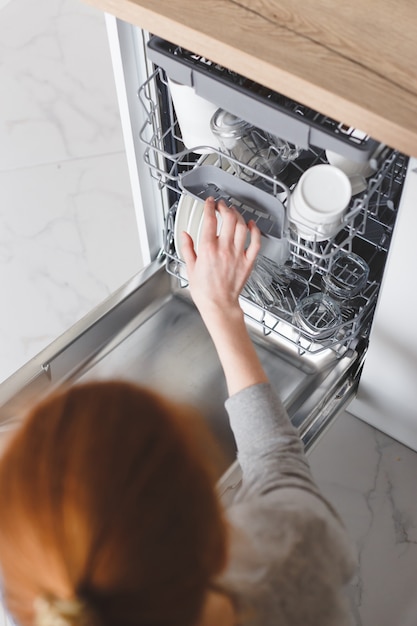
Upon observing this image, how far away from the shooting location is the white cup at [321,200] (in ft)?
3.18

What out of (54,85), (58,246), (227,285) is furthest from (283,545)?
(54,85)

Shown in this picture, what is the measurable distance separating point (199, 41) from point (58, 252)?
972mm

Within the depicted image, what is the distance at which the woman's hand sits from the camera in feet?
3.56

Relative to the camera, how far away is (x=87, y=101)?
199cm

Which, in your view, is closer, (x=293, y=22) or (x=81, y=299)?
(x=293, y=22)

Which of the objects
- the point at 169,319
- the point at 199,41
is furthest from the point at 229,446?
the point at 199,41

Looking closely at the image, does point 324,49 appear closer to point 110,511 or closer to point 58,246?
point 110,511

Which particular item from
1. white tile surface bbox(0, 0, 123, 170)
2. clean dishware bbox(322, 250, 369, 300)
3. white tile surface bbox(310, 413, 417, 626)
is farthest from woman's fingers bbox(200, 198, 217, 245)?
white tile surface bbox(0, 0, 123, 170)

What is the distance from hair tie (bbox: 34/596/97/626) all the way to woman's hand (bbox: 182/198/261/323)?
53 centimetres

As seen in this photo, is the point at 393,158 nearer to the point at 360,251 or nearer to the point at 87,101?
the point at 360,251

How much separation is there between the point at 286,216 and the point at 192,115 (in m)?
0.20

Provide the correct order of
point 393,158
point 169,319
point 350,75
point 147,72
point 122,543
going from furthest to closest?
1. point 169,319
2. point 147,72
3. point 393,158
4. point 350,75
5. point 122,543

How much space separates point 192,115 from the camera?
3.53ft

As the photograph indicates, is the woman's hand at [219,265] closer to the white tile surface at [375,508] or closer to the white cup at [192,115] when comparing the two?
the white cup at [192,115]
